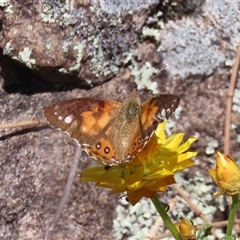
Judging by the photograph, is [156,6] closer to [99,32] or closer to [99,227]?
[99,32]

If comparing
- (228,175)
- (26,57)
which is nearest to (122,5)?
(26,57)

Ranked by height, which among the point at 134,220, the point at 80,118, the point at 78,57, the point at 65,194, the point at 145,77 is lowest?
the point at 134,220

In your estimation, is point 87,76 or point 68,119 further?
point 87,76

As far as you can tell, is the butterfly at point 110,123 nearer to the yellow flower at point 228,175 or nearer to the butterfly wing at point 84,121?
the butterfly wing at point 84,121

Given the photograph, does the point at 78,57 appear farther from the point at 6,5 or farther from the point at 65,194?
the point at 65,194

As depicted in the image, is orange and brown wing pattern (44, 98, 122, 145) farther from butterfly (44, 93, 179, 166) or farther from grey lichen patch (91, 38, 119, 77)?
grey lichen patch (91, 38, 119, 77)

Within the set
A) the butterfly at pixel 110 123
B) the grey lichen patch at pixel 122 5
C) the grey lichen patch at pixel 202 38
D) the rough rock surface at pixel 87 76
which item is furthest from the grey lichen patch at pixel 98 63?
the butterfly at pixel 110 123

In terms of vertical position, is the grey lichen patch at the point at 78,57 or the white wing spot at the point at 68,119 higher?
the white wing spot at the point at 68,119
